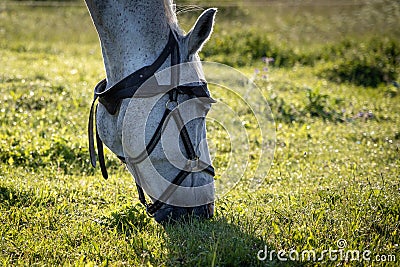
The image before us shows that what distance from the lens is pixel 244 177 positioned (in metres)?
5.43

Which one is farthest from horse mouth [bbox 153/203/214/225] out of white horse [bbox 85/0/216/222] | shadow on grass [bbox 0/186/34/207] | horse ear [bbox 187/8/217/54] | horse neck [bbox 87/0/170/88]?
shadow on grass [bbox 0/186/34/207]

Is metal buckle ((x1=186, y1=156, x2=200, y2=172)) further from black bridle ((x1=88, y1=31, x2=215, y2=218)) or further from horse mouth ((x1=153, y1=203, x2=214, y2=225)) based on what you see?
horse mouth ((x1=153, y1=203, x2=214, y2=225))

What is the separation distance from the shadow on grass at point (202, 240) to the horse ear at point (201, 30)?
117 centimetres

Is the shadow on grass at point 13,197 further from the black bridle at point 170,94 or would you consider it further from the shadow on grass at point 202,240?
the black bridle at point 170,94

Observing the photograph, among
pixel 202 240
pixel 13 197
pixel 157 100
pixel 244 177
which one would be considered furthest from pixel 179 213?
pixel 244 177

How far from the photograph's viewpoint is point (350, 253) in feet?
10.7

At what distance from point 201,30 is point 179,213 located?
1.23 meters

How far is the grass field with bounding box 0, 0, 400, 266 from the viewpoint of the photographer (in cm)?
337

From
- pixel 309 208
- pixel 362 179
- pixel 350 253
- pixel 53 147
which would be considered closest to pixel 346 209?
pixel 309 208

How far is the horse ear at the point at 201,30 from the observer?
318 cm

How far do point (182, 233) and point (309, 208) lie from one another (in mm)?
1100

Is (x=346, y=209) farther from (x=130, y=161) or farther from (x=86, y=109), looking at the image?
(x=86, y=109)

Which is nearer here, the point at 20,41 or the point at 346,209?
the point at 346,209

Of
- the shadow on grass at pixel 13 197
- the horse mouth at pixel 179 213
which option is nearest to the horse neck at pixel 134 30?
the horse mouth at pixel 179 213
